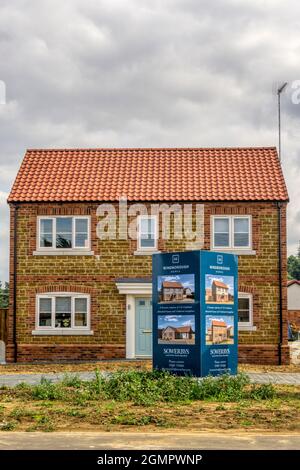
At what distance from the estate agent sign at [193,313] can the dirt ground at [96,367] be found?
4.70m

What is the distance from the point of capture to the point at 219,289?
66.1 ft

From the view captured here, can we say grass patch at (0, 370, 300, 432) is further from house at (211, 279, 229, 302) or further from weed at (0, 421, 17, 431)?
house at (211, 279, 229, 302)

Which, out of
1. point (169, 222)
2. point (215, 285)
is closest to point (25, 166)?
point (169, 222)

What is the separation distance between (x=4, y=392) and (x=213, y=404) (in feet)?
16.1

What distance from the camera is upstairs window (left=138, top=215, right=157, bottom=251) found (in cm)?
3059

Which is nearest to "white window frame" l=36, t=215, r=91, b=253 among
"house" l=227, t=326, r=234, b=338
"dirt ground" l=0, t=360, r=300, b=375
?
"dirt ground" l=0, t=360, r=300, b=375

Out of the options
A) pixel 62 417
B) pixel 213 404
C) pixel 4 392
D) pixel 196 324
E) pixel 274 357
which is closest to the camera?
pixel 62 417

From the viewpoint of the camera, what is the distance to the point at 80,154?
33375 millimetres

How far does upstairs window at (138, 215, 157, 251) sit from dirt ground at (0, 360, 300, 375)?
4556 millimetres

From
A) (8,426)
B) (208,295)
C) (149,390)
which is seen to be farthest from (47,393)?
(208,295)

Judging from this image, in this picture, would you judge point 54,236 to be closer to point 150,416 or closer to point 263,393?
point 263,393

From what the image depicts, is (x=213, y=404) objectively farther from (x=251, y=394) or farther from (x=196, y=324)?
(x=196, y=324)

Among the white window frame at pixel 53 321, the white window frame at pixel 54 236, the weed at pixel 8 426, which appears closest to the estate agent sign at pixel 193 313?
the weed at pixel 8 426

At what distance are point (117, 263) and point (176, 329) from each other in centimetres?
1087
